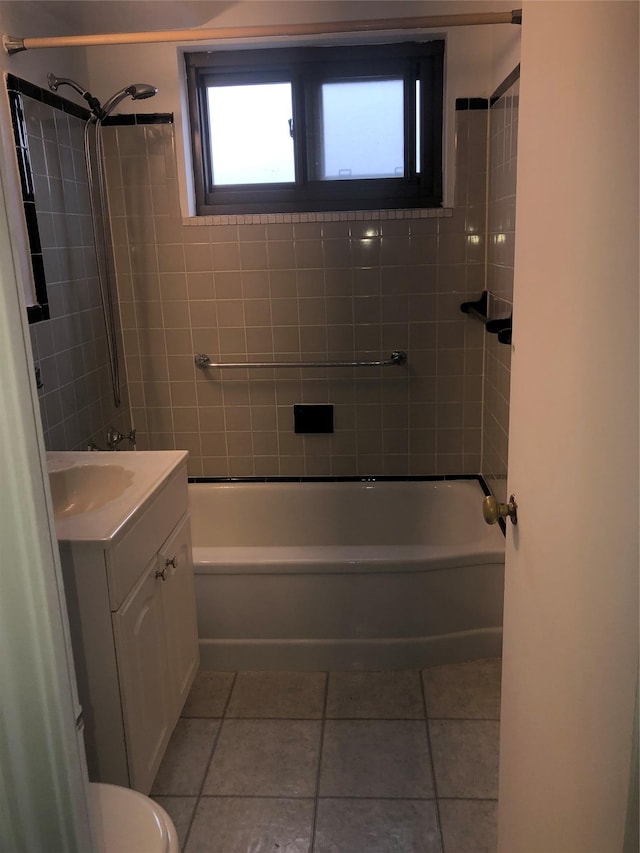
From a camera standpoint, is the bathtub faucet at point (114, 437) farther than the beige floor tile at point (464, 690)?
Yes

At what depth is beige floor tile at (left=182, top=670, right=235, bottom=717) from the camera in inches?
87.5

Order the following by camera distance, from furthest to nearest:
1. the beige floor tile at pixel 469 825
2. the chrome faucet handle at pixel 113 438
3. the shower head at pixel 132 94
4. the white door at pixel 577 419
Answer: the chrome faucet handle at pixel 113 438 < the shower head at pixel 132 94 < the beige floor tile at pixel 469 825 < the white door at pixel 577 419

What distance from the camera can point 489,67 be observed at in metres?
2.61

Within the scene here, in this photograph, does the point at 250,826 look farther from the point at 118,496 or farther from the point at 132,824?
the point at 118,496

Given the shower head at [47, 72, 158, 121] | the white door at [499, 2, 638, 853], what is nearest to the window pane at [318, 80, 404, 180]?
the shower head at [47, 72, 158, 121]

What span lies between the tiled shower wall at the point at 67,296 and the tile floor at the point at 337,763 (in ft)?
3.41

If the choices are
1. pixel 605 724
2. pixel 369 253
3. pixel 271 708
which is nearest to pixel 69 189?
pixel 369 253

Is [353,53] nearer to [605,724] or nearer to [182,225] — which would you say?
[182,225]

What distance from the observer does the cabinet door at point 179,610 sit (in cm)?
185

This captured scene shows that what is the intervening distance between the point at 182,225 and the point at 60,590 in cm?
234

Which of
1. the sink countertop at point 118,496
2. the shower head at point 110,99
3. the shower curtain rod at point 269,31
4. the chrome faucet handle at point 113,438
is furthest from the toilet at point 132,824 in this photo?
the shower head at point 110,99

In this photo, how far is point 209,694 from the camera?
7.59 ft

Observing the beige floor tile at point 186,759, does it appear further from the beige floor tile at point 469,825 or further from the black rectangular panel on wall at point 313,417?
the black rectangular panel on wall at point 313,417

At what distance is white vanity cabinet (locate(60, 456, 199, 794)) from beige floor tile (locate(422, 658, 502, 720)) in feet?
2.75
